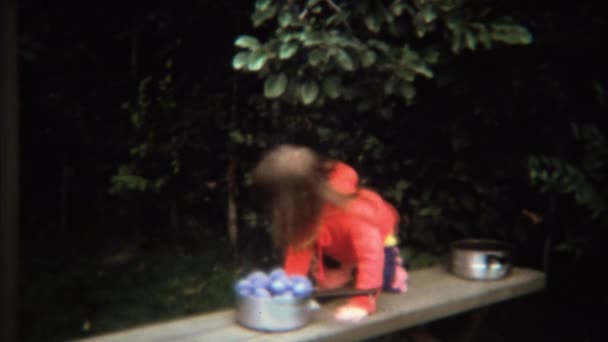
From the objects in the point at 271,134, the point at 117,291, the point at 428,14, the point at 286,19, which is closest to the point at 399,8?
the point at 428,14

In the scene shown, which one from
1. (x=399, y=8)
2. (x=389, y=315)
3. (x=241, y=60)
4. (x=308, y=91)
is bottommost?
(x=389, y=315)

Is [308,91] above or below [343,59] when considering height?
below

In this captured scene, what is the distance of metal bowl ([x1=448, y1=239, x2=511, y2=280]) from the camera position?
360cm

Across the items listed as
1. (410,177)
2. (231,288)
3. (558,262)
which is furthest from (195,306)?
(558,262)

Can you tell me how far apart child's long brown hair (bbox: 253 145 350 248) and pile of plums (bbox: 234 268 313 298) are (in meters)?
0.27

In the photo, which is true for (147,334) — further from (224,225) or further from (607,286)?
(224,225)

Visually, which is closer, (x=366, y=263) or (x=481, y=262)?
(x=366, y=263)

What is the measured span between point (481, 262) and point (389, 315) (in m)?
0.84

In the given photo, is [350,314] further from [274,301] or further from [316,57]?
[316,57]

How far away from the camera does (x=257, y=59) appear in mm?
3080

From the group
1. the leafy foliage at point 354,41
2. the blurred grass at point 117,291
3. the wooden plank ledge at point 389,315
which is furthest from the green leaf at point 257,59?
the blurred grass at point 117,291

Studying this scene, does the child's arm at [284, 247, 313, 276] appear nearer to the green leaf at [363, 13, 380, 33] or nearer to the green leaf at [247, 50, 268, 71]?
the green leaf at [247, 50, 268, 71]

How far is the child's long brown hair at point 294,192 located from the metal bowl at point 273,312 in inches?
13.5

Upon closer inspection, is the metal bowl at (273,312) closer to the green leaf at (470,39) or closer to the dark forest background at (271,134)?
the dark forest background at (271,134)
